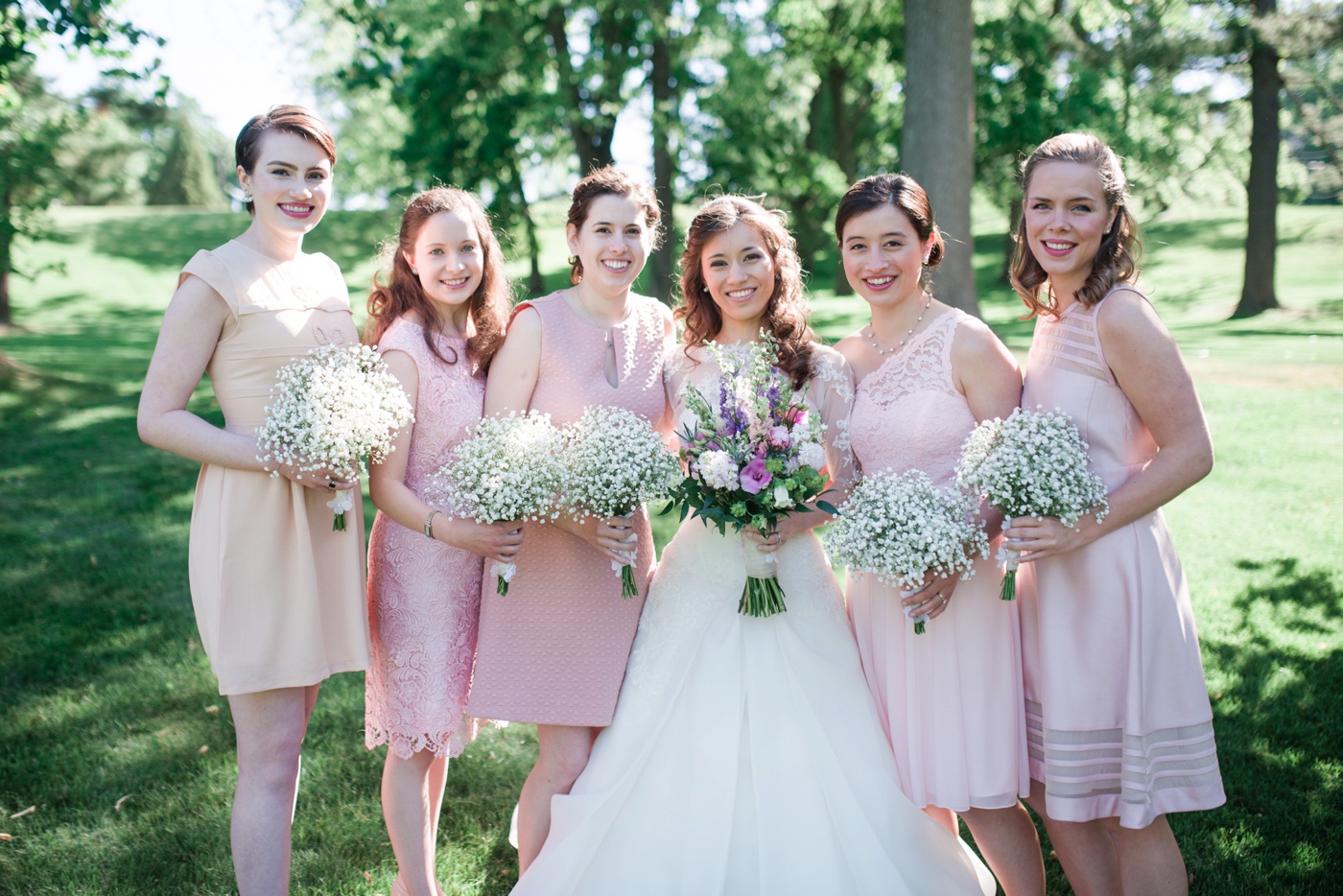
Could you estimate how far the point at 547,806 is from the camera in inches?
150

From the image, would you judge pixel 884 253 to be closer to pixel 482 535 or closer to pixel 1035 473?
pixel 1035 473

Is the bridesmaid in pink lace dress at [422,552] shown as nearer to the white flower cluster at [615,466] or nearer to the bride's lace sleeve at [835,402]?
the white flower cluster at [615,466]

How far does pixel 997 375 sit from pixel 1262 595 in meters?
5.02

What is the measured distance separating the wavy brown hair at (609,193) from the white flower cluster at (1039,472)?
1760mm

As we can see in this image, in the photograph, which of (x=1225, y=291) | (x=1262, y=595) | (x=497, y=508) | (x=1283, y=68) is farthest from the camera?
(x=1225, y=291)

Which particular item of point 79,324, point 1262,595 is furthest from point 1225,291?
point 79,324

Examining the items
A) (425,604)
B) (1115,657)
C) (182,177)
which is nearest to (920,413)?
(1115,657)

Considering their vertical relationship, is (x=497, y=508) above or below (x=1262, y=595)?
above

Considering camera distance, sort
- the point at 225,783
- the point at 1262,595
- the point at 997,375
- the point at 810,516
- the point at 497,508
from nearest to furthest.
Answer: the point at 497,508
the point at 997,375
the point at 810,516
the point at 225,783
the point at 1262,595

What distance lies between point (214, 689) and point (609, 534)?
3.94 metres

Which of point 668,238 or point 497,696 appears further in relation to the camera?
point 668,238

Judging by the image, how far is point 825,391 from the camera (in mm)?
4145

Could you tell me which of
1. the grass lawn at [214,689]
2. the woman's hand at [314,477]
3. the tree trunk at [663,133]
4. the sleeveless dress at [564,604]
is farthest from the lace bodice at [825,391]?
the tree trunk at [663,133]

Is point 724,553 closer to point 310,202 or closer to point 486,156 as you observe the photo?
point 310,202
